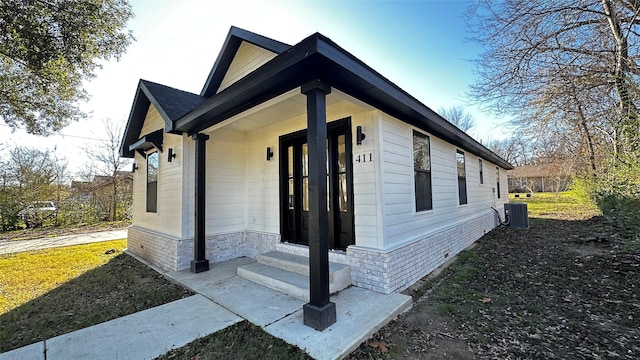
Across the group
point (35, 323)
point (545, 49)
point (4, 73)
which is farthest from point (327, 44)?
point (4, 73)

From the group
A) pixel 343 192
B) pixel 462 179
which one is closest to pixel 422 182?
pixel 343 192

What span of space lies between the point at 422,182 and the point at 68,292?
253 inches

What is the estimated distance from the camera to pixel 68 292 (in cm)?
437

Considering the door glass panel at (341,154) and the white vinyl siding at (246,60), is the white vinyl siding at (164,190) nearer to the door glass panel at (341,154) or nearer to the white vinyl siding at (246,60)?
the white vinyl siding at (246,60)

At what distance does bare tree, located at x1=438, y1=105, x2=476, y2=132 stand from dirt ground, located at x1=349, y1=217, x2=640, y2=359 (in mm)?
23844

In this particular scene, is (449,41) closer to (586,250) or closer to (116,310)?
(586,250)

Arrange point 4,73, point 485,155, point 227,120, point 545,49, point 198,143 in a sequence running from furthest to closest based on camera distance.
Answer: point 485,155 < point 4,73 < point 545,49 < point 198,143 < point 227,120

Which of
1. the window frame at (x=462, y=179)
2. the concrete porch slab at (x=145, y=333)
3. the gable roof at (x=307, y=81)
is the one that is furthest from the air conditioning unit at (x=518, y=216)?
the concrete porch slab at (x=145, y=333)

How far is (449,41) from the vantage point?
23.5 ft

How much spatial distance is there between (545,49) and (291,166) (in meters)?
6.60

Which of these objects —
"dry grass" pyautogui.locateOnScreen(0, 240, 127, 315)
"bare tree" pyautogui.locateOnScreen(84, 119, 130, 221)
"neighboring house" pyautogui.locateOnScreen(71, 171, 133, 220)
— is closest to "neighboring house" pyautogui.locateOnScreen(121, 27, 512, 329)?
"dry grass" pyautogui.locateOnScreen(0, 240, 127, 315)

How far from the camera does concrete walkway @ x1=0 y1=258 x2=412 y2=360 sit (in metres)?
2.54

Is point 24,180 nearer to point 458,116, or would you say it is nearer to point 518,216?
point 518,216

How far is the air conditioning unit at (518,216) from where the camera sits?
1038cm
